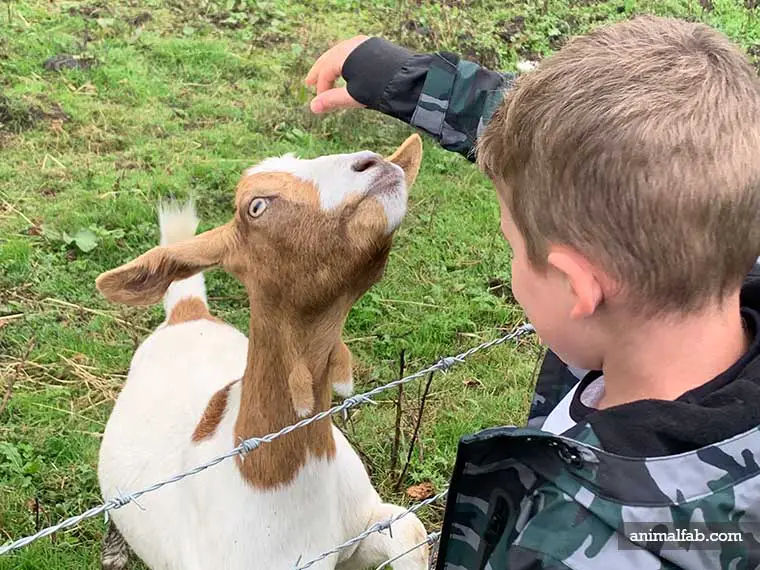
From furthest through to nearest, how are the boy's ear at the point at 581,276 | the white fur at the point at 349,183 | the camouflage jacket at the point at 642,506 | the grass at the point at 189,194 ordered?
1. the grass at the point at 189,194
2. the white fur at the point at 349,183
3. the boy's ear at the point at 581,276
4. the camouflage jacket at the point at 642,506

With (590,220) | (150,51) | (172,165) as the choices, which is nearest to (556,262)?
(590,220)

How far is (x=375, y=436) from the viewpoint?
357 cm

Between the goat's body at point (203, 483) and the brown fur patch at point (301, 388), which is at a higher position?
the brown fur patch at point (301, 388)

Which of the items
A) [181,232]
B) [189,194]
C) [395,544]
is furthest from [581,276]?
[189,194]

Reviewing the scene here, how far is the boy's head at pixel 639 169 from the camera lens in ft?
4.22

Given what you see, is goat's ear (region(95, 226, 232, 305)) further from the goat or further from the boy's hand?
the boy's hand

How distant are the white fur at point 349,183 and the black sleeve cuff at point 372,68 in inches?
11.9

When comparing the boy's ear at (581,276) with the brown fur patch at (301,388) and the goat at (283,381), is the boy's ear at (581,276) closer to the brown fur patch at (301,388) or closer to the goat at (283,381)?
the goat at (283,381)

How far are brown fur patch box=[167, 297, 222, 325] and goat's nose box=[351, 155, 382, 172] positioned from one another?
5.06ft

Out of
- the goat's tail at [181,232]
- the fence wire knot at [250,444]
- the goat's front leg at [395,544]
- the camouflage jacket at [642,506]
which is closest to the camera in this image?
the camouflage jacket at [642,506]

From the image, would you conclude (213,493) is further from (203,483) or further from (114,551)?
(114,551)

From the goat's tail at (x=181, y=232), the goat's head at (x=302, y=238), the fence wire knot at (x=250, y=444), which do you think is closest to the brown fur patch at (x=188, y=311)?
the goat's tail at (x=181, y=232)

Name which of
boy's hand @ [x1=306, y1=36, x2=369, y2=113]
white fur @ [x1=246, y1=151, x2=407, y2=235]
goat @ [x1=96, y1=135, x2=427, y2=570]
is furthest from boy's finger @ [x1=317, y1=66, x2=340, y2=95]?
white fur @ [x1=246, y1=151, x2=407, y2=235]

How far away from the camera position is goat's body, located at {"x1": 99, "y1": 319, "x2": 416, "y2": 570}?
7.81ft
